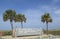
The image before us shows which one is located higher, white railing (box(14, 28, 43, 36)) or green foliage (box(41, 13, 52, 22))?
green foliage (box(41, 13, 52, 22))

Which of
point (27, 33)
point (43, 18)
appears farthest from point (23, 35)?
point (43, 18)

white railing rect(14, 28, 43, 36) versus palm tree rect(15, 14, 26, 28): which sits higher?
palm tree rect(15, 14, 26, 28)

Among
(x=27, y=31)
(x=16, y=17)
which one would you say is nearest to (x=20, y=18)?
(x=16, y=17)

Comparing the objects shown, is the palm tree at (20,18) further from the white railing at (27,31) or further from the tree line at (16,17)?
the white railing at (27,31)

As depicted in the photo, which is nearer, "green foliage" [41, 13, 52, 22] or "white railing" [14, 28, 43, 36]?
"white railing" [14, 28, 43, 36]

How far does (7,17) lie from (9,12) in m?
2.45

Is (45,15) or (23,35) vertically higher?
(45,15)

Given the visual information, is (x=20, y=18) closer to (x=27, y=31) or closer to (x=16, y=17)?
(x=16, y=17)

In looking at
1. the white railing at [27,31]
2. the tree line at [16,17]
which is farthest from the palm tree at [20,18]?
the white railing at [27,31]

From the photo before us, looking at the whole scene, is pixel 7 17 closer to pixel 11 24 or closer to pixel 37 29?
pixel 11 24

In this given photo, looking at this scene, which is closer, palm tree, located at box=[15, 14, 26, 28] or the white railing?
the white railing

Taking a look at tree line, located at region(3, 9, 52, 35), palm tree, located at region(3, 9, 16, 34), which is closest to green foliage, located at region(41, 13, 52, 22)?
tree line, located at region(3, 9, 52, 35)

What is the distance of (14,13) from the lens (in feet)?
242

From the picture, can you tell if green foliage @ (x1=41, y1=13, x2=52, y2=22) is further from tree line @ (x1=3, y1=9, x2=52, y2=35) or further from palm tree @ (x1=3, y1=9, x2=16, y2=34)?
palm tree @ (x1=3, y1=9, x2=16, y2=34)
